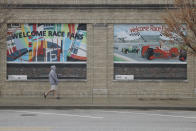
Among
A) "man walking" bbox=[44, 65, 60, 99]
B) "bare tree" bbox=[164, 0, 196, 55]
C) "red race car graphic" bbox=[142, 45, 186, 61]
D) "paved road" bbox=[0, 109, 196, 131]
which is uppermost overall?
"bare tree" bbox=[164, 0, 196, 55]

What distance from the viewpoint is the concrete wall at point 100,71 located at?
21.3m

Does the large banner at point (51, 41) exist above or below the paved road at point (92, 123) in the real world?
above

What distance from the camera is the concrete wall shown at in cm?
2128

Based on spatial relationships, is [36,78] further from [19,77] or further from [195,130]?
[195,130]

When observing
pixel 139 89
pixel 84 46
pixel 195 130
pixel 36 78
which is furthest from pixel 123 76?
pixel 195 130

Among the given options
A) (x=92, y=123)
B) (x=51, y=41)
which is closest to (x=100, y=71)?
(x=51, y=41)

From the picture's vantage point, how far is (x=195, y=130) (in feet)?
34.8

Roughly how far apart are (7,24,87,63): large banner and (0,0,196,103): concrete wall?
0.36 meters

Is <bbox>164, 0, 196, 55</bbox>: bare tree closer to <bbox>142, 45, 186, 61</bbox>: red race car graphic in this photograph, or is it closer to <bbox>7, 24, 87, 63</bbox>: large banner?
<bbox>142, 45, 186, 61</bbox>: red race car graphic

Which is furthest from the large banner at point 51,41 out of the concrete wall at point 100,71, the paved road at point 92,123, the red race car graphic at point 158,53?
the paved road at point 92,123

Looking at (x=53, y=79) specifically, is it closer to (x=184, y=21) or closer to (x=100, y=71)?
(x=100, y=71)

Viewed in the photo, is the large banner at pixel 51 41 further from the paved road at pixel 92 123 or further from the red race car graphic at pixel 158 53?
the paved road at pixel 92 123

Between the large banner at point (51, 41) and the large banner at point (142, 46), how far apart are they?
2.01 meters

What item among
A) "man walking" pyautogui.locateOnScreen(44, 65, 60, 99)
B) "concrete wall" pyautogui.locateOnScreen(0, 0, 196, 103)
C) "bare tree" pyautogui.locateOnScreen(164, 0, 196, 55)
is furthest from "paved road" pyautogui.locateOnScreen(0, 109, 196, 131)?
"concrete wall" pyautogui.locateOnScreen(0, 0, 196, 103)
